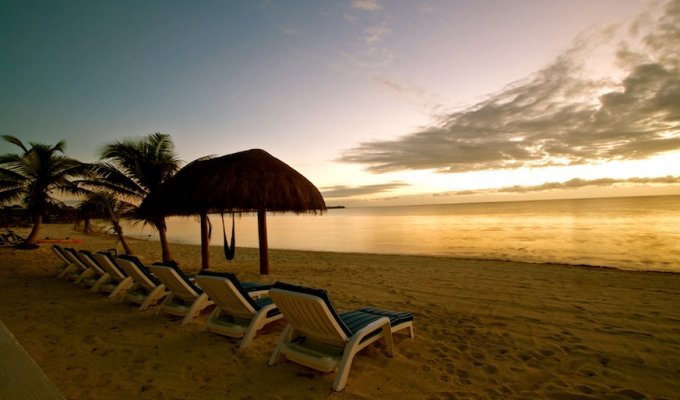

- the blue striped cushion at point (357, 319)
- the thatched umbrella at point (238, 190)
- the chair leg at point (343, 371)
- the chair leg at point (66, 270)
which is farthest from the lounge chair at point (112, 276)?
the chair leg at point (343, 371)

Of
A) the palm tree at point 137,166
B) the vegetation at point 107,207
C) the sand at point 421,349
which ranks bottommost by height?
the sand at point 421,349

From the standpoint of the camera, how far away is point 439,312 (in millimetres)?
5336

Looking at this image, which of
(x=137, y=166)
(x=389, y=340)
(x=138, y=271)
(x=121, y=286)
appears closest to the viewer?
(x=389, y=340)

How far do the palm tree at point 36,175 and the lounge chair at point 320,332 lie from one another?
1486 cm

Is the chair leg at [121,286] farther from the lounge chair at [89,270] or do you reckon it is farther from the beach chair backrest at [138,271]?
the lounge chair at [89,270]

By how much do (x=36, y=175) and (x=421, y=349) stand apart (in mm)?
17621

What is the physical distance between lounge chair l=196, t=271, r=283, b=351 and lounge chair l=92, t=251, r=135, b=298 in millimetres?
2818

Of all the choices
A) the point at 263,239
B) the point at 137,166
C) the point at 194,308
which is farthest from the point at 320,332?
the point at 137,166

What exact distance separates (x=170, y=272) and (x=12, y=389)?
10.8 feet

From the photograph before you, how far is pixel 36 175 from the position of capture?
13695mm

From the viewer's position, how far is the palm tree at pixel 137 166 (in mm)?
10750

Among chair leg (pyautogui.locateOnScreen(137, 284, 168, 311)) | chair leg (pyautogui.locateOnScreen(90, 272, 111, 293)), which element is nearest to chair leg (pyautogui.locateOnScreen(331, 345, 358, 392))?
chair leg (pyautogui.locateOnScreen(137, 284, 168, 311))

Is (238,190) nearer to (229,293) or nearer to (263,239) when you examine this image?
(263,239)

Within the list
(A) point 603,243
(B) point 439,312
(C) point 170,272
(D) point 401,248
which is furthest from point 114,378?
(A) point 603,243
